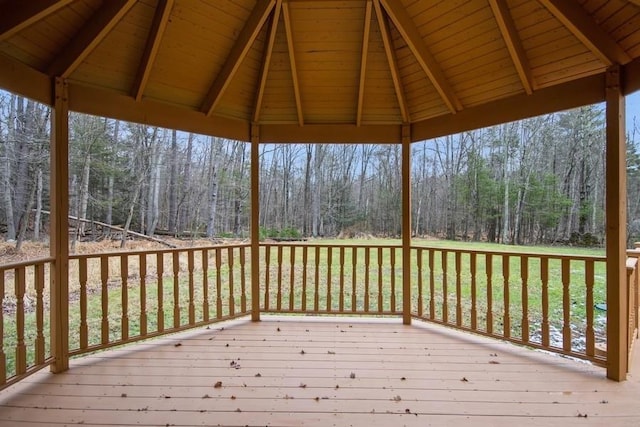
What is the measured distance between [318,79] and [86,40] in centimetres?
220

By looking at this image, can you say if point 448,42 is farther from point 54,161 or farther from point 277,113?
point 54,161

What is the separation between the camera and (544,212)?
281 inches

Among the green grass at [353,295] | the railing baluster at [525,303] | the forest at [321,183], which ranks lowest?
the green grass at [353,295]

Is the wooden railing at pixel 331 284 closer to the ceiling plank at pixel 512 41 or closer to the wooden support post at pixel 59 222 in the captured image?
the wooden support post at pixel 59 222

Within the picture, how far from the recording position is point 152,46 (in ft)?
9.86

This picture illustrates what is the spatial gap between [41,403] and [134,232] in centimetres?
628

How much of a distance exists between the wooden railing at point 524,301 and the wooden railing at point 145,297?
2533 mm

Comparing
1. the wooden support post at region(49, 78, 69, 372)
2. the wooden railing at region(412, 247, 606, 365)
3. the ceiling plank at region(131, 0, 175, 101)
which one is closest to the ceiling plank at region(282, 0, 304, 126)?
the ceiling plank at region(131, 0, 175, 101)

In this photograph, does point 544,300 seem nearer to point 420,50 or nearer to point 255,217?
point 420,50

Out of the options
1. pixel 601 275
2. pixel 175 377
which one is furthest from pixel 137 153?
pixel 601 275

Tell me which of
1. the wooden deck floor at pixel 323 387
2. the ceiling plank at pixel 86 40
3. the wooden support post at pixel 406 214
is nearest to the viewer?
the wooden deck floor at pixel 323 387

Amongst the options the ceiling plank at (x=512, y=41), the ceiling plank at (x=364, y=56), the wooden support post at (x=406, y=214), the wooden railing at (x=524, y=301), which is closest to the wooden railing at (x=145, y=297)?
the wooden support post at (x=406, y=214)

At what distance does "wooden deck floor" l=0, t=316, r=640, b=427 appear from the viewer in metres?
2.15

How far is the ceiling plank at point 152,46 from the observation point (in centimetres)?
288
